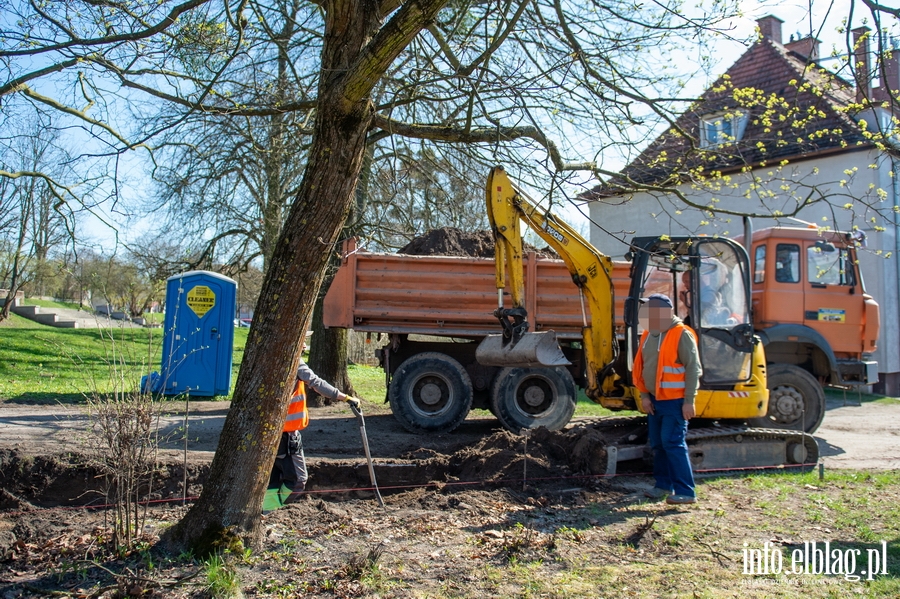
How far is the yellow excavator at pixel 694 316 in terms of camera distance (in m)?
7.25

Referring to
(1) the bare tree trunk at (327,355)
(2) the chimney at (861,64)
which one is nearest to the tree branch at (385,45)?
(2) the chimney at (861,64)

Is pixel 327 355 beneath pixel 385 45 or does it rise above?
beneath

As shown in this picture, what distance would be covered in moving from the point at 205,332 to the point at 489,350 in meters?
7.11

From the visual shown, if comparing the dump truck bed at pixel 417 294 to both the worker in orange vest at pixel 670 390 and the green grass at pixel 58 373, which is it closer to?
the green grass at pixel 58 373

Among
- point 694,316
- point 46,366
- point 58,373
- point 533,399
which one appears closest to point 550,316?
point 533,399

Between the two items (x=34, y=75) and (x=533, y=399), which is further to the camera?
(x=533, y=399)

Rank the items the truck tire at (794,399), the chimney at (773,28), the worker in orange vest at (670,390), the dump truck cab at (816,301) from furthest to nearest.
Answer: the chimney at (773,28), the dump truck cab at (816,301), the truck tire at (794,399), the worker in orange vest at (670,390)

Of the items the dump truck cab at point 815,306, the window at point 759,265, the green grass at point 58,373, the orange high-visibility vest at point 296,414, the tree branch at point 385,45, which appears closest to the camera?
the tree branch at point 385,45

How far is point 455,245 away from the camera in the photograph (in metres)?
10.0

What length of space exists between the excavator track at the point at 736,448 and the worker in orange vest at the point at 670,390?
2.63ft

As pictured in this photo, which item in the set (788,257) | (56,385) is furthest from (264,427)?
(56,385)

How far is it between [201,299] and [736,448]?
30.0ft

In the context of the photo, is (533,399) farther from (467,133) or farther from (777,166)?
(777,166)

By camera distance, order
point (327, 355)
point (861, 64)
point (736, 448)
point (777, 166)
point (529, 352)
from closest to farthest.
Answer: point (861, 64) < point (529, 352) < point (736, 448) < point (327, 355) < point (777, 166)
